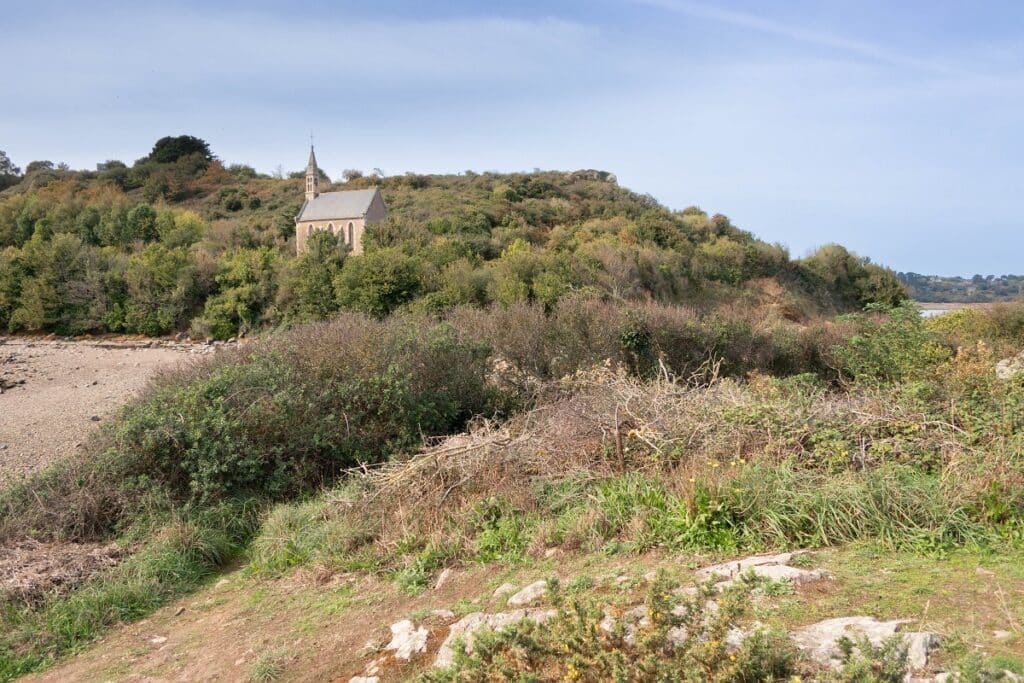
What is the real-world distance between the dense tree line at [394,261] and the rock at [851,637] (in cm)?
1122

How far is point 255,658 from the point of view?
3.92 meters

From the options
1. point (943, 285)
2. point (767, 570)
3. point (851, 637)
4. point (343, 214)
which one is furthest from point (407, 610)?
point (943, 285)

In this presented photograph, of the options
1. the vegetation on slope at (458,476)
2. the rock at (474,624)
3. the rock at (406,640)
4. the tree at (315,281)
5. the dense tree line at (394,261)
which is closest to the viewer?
the rock at (474,624)

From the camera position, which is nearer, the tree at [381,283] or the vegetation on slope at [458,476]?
the vegetation on slope at [458,476]

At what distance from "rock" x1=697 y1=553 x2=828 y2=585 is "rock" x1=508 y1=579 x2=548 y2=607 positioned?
90 centimetres

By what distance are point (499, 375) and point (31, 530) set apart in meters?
6.93

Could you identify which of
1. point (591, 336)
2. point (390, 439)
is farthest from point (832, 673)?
point (591, 336)

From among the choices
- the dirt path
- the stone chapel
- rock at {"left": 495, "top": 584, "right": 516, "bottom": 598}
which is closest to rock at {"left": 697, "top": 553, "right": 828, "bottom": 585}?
rock at {"left": 495, "top": 584, "right": 516, "bottom": 598}

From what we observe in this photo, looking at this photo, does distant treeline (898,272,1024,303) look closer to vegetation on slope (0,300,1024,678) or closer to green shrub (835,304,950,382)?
green shrub (835,304,950,382)

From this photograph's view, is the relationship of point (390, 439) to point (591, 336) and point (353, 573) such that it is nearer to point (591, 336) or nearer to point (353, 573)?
point (353, 573)

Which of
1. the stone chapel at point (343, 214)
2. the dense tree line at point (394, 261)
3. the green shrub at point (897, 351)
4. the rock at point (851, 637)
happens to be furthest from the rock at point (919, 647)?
the stone chapel at point (343, 214)

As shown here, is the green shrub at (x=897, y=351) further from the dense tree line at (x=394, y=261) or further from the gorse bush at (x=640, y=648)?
the gorse bush at (x=640, y=648)

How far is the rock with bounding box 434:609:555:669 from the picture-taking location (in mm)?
3342

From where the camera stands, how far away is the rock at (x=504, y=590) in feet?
13.4
